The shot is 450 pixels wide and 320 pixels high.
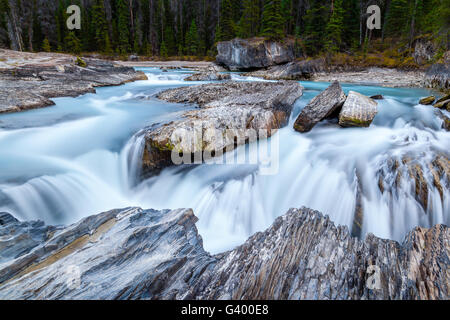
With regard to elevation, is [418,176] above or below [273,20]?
below

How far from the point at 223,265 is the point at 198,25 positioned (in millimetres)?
53478

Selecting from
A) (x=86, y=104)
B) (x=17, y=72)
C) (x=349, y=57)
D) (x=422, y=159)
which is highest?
(x=349, y=57)

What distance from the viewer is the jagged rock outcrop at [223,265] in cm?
223

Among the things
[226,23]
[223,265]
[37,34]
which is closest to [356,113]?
[223,265]

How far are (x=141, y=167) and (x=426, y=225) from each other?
5740 millimetres

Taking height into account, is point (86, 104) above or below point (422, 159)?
above

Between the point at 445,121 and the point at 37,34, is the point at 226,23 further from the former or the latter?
the point at 445,121

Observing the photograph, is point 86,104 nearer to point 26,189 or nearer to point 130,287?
point 26,189

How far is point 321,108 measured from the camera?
6902mm

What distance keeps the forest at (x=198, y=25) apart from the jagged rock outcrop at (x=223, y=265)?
2879 centimetres

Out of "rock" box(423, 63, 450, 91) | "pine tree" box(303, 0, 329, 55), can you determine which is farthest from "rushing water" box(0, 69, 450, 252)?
"pine tree" box(303, 0, 329, 55)
